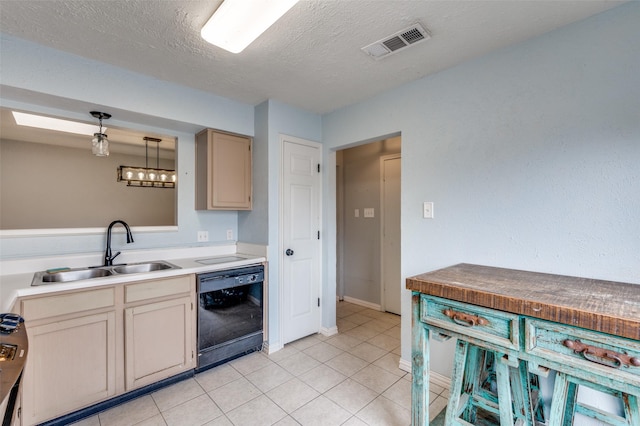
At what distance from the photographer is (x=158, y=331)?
82.2 inches

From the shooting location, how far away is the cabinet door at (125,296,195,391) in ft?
6.46

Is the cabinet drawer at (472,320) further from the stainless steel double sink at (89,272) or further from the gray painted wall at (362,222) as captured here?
the gray painted wall at (362,222)

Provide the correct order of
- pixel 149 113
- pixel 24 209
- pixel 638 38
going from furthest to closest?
pixel 24 209 < pixel 149 113 < pixel 638 38

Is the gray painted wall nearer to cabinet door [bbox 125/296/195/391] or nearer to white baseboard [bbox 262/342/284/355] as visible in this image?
white baseboard [bbox 262/342/284/355]

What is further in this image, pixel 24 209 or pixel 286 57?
pixel 24 209

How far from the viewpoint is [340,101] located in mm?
2775

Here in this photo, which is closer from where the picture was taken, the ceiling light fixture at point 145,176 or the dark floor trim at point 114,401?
the dark floor trim at point 114,401

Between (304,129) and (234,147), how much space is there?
2.45 feet

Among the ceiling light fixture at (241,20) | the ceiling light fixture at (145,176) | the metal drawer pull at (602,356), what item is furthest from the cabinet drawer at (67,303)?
the metal drawer pull at (602,356)

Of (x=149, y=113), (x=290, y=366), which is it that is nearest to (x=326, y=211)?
(x=290, y=366)

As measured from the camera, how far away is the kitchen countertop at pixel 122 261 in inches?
64.6

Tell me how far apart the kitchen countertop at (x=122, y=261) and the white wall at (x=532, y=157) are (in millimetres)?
1641

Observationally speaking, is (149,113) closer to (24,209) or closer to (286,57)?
(286,57)

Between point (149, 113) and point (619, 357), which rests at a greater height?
point (149, 113)
